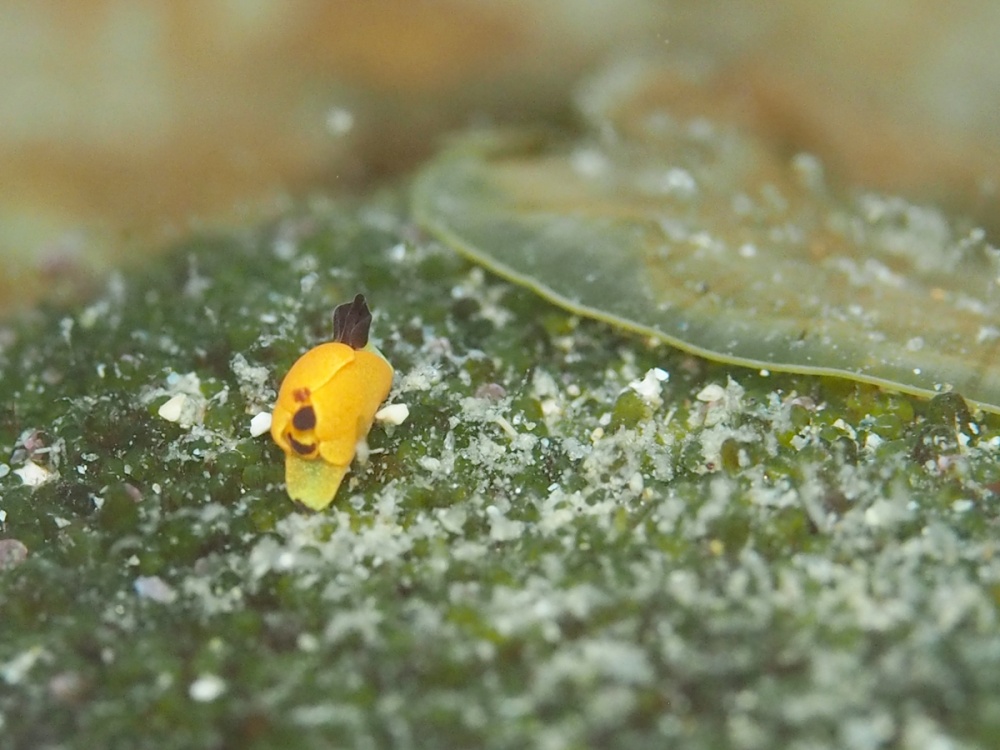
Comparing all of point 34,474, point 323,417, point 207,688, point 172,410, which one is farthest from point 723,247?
point 34,474

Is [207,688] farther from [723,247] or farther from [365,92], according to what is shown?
[365,92]

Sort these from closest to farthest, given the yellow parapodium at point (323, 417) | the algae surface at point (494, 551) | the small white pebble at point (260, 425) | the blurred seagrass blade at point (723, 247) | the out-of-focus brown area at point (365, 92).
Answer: the algae surface at point (494, 551) < the yellow parapodium at point (323, 417) < the small white pebble at point (260, 425) < the blurred seagrass blade at point (723, 247) < the out-of-focus brown area at point (365, 92)

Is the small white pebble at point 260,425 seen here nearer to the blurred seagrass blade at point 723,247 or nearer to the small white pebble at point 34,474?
the small white pebble at point 34,474

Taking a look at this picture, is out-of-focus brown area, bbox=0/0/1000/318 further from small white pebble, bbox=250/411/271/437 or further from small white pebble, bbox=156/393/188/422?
small white pebble, bbox=250/411/271/437

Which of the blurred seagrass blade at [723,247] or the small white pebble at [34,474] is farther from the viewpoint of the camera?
the blurred seagrass blade at [723,247]

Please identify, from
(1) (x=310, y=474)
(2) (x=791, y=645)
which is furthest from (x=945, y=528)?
(1) (x=310, y=474)

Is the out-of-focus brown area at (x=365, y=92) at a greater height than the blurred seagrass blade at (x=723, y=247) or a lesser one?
greater

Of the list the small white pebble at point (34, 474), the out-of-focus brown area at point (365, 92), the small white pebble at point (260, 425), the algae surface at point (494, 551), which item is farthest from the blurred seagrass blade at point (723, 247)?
the small white pebble at point (34, 474)

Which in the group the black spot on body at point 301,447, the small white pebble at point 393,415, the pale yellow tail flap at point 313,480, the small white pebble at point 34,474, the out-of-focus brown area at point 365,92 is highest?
the out-of-focus brown area at point 365,92
